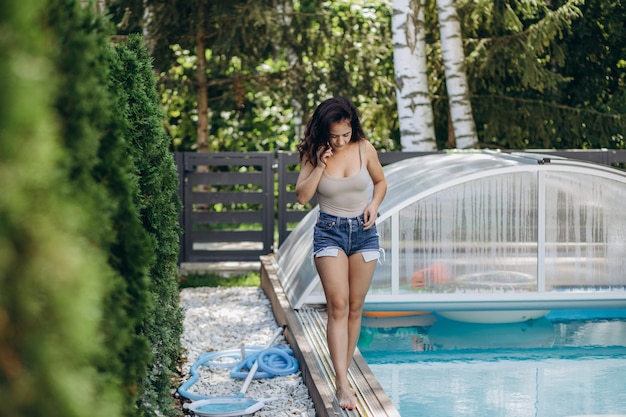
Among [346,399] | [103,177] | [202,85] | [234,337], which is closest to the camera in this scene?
[103,177]

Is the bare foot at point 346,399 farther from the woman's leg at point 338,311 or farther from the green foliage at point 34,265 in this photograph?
the green foliage at point 34,265

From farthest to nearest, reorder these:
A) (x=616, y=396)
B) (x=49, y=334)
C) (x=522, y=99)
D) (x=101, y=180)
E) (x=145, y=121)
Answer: (x=522, y=99) → (x=616, y=396) → (x=145, y=121) → (x=101, y=180) → (x=49, y=334)

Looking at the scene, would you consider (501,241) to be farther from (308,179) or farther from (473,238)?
(308,179)

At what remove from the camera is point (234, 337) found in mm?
6738

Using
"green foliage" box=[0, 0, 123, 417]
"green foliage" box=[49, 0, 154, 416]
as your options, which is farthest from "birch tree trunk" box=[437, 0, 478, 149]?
"green foliage" box=[0, 0, 123, 417]

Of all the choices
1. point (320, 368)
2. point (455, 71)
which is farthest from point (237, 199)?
point (320, 368)

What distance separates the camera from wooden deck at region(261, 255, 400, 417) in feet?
14.2

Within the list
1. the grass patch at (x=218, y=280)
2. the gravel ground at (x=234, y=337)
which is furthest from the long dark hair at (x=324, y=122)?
the grass patch at (x=218, y=280)

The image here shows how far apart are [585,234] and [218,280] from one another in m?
4.08

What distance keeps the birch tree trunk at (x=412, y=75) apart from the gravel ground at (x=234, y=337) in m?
3.11

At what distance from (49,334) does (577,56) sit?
546 inches

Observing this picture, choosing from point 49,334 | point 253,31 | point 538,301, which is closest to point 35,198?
point 49,334

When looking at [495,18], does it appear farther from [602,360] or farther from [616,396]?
[616,396]

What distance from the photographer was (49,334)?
1532mm
